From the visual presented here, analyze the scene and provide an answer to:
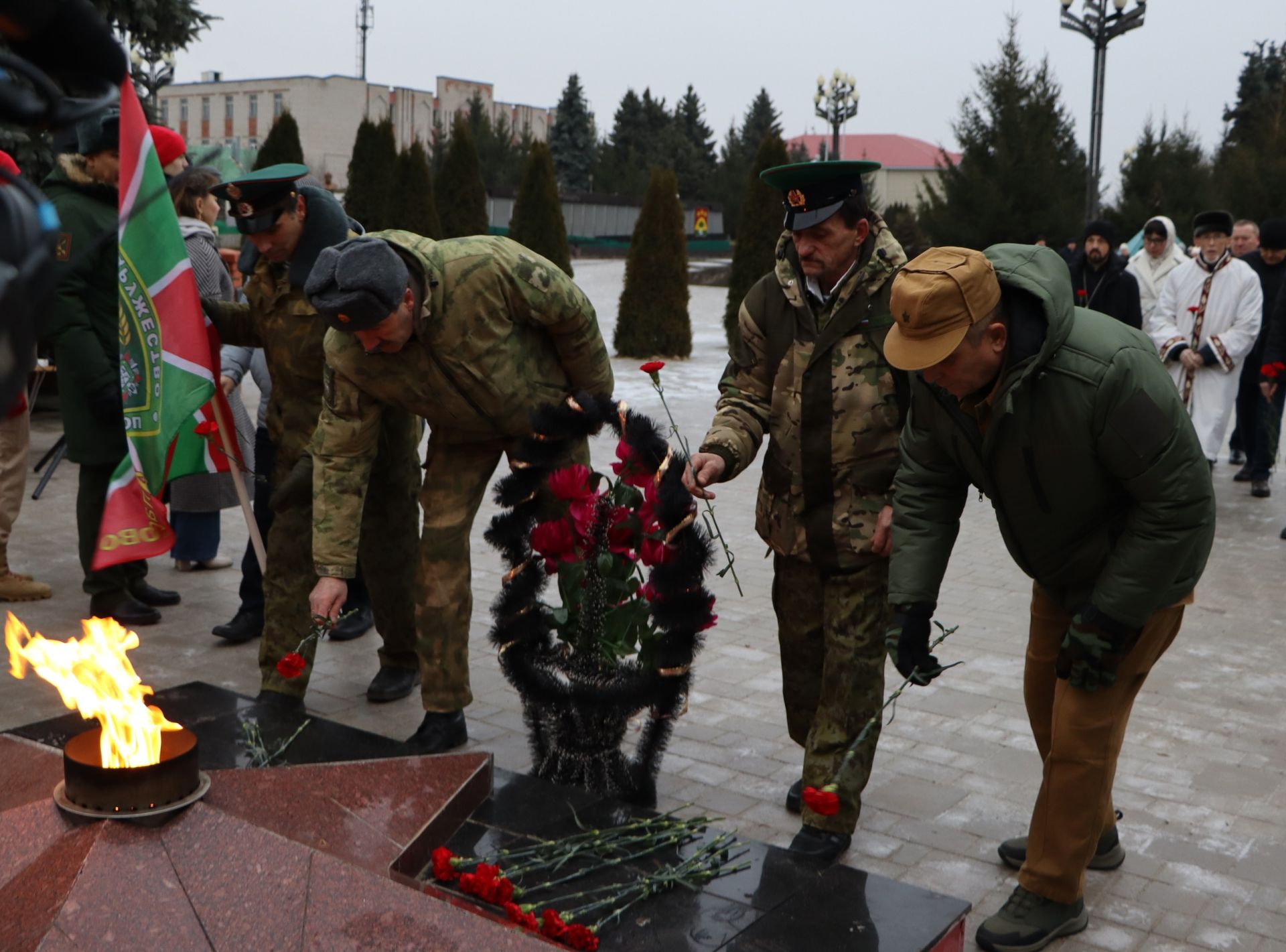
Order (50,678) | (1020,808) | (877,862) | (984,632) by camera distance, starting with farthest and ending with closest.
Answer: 1. (984,632)
2. (1020,808)
3. (877,862)
4. (50,678)

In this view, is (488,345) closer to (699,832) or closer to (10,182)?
(699,832)

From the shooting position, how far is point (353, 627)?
6227 millimetres

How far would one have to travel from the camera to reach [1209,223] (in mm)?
9672

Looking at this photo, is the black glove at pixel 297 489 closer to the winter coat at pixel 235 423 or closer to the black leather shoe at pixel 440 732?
the black leather shoe at pixel 440 732

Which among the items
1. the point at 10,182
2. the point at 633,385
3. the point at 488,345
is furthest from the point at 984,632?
the point at 633,385

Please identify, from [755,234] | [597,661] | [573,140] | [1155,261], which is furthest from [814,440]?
[573,140]

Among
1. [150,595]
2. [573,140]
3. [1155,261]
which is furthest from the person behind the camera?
[573,140]

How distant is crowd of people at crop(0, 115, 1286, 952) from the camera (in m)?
3.03

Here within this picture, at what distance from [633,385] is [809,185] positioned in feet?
40.9

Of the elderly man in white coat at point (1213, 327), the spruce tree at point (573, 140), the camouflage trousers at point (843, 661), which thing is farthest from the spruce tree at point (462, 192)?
the spruce tree at point (573, 140)

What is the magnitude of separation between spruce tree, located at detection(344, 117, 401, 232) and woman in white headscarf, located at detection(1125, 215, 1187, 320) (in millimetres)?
17125

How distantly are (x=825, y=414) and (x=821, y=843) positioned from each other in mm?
1211

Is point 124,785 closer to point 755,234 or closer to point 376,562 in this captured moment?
point 376,562

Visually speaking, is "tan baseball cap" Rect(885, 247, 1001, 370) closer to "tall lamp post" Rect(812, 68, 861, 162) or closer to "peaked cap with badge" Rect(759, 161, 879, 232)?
"peaked cap with badge" Rect(759, 161, 879, 232)
